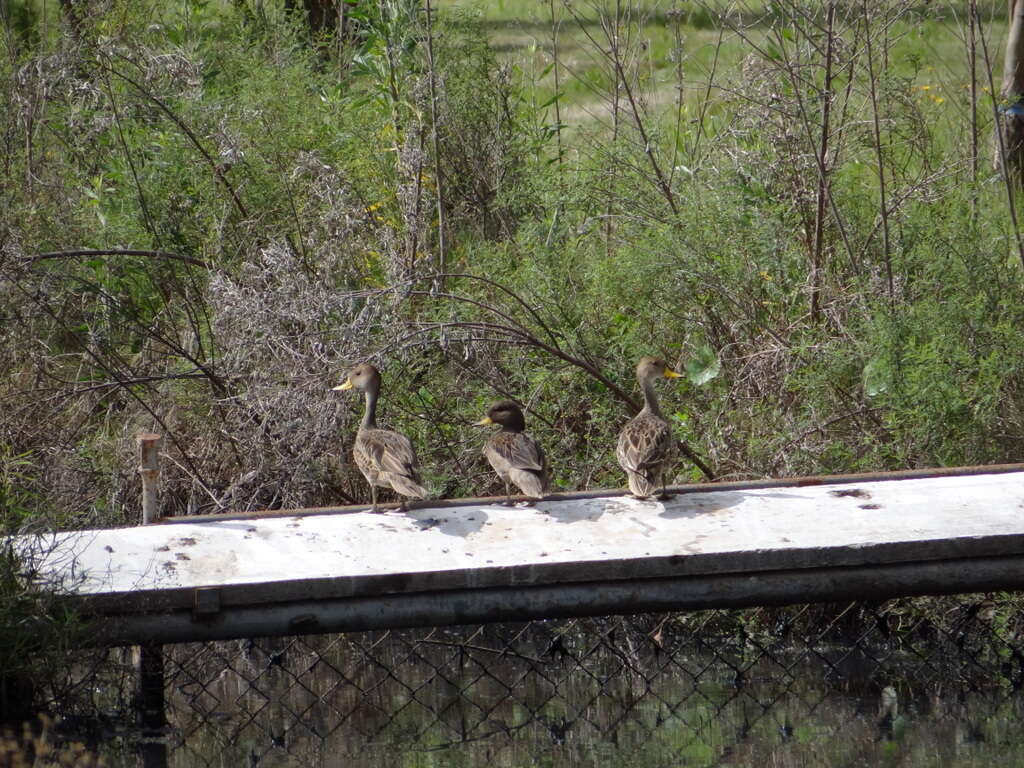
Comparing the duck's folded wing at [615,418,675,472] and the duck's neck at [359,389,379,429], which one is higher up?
the duck's folded wing at [615,418,675,472]

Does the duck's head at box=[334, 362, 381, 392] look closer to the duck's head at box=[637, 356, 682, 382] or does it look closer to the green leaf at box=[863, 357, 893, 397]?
the duck's head at box=[637, 356, 682, 382]

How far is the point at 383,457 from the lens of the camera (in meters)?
6.81

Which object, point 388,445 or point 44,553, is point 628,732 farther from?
point 44,553

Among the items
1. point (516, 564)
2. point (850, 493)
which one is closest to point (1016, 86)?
point (850, 493)

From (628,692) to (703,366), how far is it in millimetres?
2520

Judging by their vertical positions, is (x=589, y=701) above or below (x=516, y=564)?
below

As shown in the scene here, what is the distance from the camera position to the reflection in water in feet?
19.6

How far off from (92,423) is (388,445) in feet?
10.3

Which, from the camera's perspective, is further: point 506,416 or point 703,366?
point 703,366

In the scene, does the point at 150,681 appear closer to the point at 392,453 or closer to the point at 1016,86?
the point at 392,453

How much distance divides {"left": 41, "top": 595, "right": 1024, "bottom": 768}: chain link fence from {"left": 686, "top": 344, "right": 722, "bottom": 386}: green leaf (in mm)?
1584

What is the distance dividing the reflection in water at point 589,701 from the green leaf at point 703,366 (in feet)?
5.24

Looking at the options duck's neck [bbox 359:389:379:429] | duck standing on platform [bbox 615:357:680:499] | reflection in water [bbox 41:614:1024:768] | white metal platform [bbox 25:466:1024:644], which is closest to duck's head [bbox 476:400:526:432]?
duck's neck [bbox 359:389:379:429]

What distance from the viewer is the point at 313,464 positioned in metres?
8.19
